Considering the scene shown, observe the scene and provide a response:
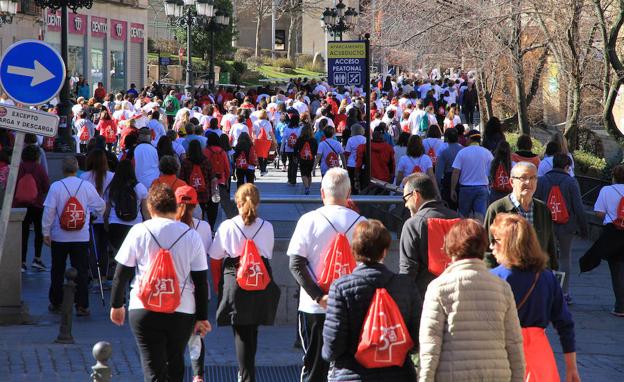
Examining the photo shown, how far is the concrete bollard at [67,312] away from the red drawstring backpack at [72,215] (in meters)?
1.01

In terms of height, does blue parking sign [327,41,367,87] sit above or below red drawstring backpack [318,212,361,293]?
above

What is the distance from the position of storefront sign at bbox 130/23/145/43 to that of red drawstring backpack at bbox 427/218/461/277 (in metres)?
53.6

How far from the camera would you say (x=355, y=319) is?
5.90 m

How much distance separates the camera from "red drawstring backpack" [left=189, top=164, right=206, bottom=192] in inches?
600

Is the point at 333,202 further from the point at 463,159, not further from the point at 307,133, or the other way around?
the point at 307,133

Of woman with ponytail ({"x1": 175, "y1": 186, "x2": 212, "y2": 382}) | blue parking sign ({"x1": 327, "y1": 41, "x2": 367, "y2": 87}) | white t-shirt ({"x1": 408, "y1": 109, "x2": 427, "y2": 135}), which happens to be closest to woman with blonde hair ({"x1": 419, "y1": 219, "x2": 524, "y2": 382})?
woman with ponytail ({"x1": 175, "y1": 186, "x2": 212, "y2": 382})

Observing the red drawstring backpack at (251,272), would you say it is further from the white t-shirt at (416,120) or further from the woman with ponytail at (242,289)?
the white t-shirt at (416,120)

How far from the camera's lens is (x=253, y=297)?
8.08 m

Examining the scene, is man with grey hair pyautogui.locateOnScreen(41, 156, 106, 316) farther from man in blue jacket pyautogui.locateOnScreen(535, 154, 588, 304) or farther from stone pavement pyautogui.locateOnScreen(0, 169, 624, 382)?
man in blue jacket pyautogui.locateOnScreen(535, 154, 588, 304)

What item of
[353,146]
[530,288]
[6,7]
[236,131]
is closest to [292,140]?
[236,131]

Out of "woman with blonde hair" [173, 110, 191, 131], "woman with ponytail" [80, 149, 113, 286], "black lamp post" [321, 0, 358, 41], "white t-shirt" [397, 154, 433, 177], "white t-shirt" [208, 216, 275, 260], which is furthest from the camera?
"black lamp post" [321, 0, 358, 41]

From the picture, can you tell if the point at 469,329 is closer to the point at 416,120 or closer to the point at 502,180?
the point at 502,180

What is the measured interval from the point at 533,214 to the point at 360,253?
3.08 meters

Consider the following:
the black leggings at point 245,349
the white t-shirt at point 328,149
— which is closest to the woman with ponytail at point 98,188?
the black leggings at point 245,349
